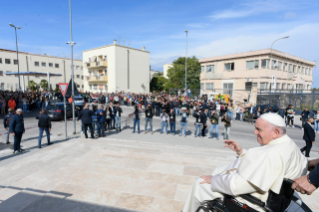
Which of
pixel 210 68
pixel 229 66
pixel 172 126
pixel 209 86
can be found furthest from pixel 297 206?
pixel 210 68

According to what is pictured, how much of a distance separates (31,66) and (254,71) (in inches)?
1886

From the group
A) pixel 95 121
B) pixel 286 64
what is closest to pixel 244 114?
pixel 95 121

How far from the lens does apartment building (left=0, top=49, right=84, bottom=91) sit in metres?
41.5

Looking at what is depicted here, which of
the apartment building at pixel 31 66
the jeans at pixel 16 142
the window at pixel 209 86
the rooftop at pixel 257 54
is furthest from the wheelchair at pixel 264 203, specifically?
the apartment building at pixel 31 66

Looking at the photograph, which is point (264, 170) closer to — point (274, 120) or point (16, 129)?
point (274, 120)

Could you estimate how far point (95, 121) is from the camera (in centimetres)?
1066

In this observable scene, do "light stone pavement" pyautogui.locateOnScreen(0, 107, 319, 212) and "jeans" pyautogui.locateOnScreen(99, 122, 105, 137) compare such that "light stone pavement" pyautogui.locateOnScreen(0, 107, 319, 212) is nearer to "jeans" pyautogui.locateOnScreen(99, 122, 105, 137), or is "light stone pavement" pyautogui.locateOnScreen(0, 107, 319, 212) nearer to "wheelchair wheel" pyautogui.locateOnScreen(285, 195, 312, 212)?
"wheelchair wheel" pyautogui.locateOnScreen(285, 195, 312, 212)

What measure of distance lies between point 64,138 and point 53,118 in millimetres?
6324

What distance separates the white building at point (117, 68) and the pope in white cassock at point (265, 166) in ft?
129

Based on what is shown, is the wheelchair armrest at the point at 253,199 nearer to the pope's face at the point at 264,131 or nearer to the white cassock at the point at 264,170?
the white cassock at the point at 264,170

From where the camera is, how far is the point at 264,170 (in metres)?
2.07

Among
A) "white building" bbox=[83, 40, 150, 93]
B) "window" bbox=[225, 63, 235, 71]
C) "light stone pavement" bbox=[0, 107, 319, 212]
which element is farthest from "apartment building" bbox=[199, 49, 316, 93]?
"light stone pavement" bbox=[0, 107, 319, 212]

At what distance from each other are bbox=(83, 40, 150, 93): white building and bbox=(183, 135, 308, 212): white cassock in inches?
1548

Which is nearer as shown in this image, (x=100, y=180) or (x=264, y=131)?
(x=264, y=131)
